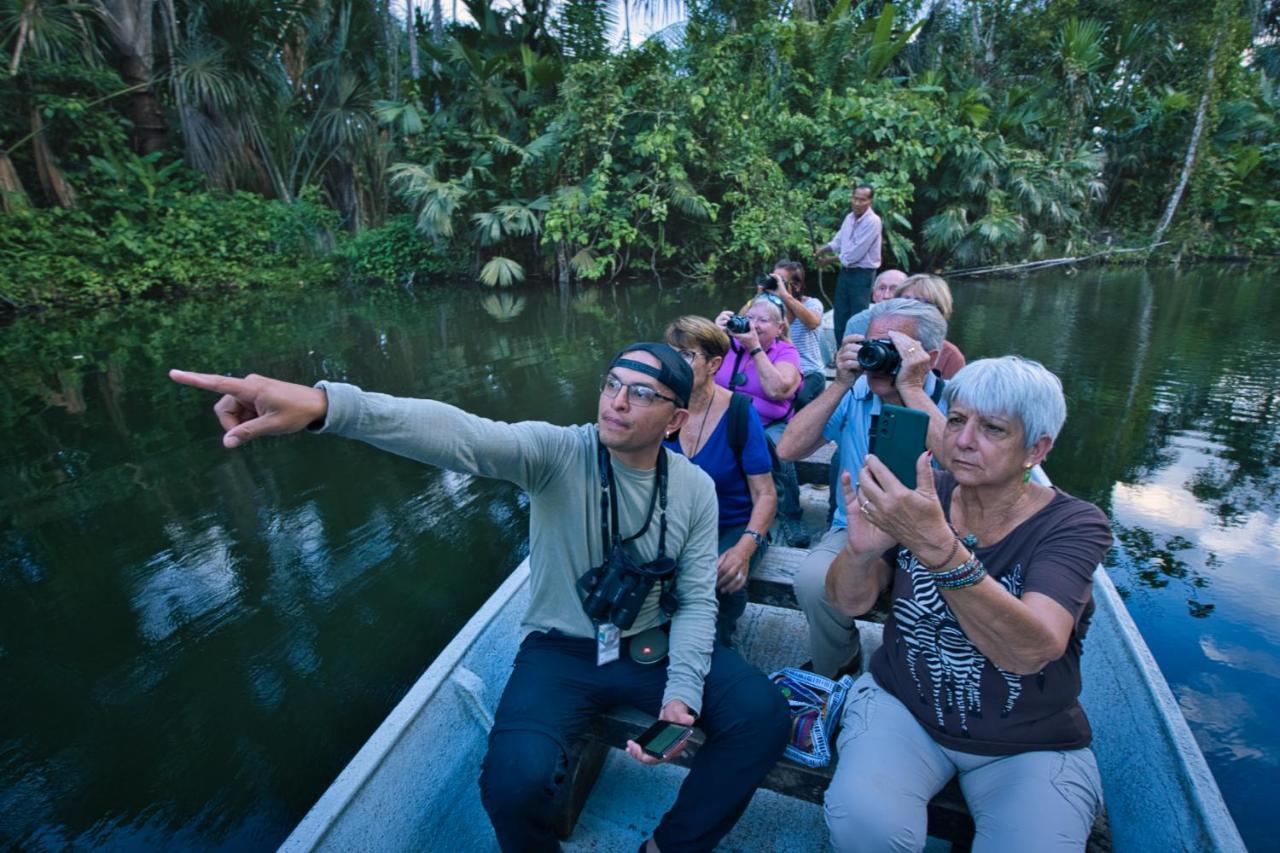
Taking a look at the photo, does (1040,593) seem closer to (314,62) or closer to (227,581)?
(227,581)

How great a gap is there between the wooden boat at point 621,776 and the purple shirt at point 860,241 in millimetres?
4504

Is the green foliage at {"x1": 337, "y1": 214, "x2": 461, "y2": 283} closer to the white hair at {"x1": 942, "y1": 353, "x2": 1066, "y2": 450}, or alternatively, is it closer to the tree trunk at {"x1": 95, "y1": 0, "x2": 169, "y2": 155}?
the tree trunk at {"x1": 95, "y1": 0, "x2": 169, "y2": 155}

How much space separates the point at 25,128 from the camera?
1208cm

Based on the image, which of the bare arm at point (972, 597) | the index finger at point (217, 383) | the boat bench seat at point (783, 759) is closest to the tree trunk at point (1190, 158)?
the boat bench seat at point (783, 759)

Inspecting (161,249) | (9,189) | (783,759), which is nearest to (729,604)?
(783,759)

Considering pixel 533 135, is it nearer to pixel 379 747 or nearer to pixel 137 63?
pixel 137 63

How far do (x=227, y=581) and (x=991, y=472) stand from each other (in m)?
3.83

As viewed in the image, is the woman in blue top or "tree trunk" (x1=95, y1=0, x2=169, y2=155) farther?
"tree trunk" (x1=95, y1=0, x2=169, y2=155)

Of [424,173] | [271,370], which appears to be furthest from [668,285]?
[271,370]

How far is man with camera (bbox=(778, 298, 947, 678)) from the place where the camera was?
2.09 m

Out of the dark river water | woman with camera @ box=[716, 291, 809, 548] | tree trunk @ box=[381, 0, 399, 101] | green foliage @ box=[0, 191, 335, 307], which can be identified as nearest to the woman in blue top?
woman with camera @ box=[716, 291, 809, 548]

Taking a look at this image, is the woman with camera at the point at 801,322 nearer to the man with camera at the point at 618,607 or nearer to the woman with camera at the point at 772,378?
the woman with camera at the point at 772,378

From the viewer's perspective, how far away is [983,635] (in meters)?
1.37

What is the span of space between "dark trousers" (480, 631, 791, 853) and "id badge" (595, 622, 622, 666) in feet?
0.15
